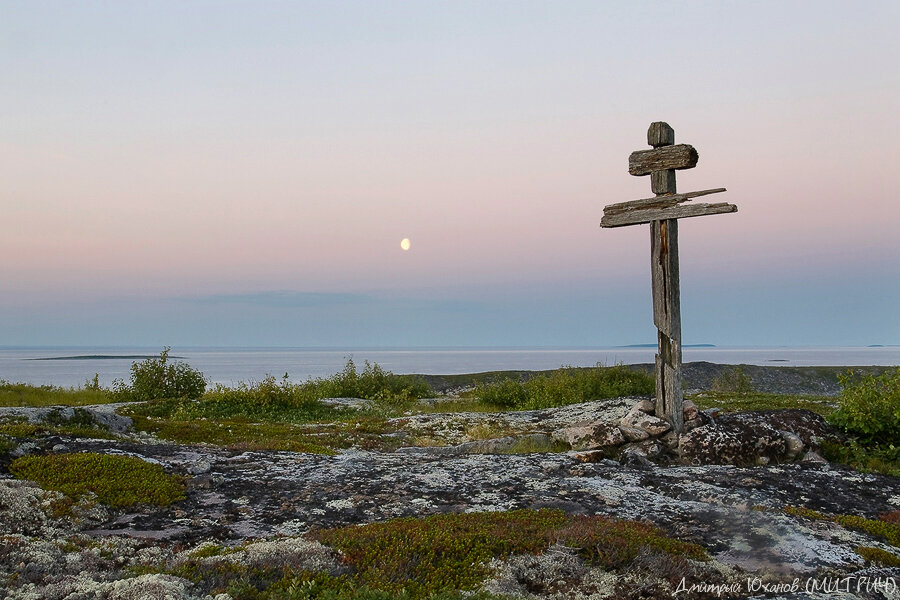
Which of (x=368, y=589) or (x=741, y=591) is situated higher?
(x=368, y=589)

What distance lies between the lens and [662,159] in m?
13.5

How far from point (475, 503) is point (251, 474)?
355 centimetres

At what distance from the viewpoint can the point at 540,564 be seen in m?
5.39

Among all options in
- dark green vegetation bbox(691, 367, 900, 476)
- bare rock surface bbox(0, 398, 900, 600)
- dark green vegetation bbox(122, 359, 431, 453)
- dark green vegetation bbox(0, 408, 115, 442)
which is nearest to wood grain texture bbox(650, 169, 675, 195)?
bare rock surface bbox(0, 398, 900, 600)

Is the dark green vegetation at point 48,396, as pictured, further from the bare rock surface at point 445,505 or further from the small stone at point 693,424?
the small stone at point 693,424

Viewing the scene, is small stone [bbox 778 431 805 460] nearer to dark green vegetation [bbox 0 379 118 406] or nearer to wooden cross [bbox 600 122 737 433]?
wooden cross [bbox 600 122 737 433]

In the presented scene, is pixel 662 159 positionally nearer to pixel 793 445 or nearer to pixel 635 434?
pixel 635 434

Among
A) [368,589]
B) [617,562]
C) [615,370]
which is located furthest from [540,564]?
[615,370]

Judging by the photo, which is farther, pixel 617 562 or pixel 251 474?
pixel 251 474

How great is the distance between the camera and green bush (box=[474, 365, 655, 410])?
24.0 meters

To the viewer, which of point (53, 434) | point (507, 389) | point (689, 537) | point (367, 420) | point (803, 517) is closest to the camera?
point (689, 537)

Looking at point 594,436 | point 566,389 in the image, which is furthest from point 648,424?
point 566,389

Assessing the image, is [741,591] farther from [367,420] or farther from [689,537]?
[367,420]

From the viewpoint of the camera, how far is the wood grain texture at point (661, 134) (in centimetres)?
1355
